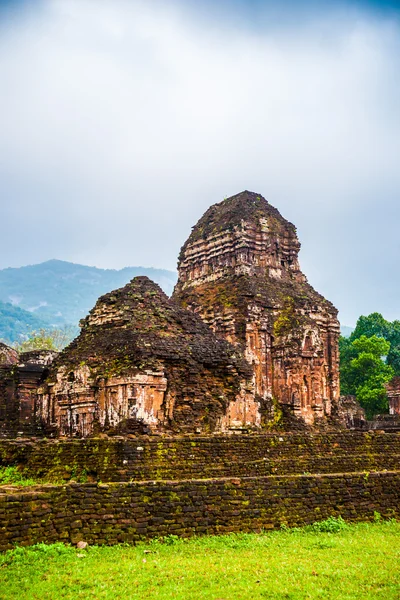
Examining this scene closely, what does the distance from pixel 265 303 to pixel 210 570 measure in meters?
17.4

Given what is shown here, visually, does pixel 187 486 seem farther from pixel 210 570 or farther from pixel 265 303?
pixel 265 303

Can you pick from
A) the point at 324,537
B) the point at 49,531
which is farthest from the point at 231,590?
the point at 324,537

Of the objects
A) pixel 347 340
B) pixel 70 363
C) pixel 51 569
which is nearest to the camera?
pixel 51 569

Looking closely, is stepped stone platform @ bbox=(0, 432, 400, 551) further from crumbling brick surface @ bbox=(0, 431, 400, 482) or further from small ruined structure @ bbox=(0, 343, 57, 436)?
small ruined structure @ bbox=(0, 343, 57, 436)

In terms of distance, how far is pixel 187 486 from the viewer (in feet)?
37.7

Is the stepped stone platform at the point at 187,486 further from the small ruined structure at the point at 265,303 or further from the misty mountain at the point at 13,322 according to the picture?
the misty mountain at the point at 13,322

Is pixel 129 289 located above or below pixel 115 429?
above

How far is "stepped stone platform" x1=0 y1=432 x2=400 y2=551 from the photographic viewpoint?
33.8 feet

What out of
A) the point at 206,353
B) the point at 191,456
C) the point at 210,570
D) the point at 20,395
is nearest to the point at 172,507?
the point at 210,570

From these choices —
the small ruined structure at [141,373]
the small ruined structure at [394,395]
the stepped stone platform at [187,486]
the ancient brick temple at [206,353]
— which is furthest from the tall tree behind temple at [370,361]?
the stepped stone platform at [187,486]

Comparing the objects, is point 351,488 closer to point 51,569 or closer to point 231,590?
point 231,590

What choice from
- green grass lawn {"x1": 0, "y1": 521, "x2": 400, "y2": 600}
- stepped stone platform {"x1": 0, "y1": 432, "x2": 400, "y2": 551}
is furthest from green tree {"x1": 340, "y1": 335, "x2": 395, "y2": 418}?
green grass lawn {"x1": 0, "y1": 521, "x2": 400, "y2": 600}

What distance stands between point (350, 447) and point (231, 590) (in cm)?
905

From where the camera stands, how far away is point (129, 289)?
20.1 meters
